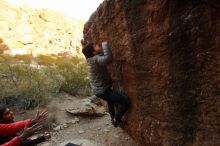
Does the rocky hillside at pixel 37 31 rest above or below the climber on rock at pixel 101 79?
above

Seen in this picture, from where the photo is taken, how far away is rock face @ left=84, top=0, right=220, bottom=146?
4281 mm

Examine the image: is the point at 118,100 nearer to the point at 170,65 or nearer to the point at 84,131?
the point at 170,65

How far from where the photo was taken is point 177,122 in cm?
492

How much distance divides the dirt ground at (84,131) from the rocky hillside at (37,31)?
112 feet

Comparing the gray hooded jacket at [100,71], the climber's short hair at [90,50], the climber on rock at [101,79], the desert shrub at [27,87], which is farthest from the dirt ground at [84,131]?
the climber's short hair at [90,50]

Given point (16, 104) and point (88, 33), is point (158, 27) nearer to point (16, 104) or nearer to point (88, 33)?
point (88, 33)

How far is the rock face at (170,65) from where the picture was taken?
4281 millimetres

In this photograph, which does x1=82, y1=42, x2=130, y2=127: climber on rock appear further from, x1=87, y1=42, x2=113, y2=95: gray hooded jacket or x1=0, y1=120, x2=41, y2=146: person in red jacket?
x1=0, y1=120, x2=41, y2=146: person in red jacket

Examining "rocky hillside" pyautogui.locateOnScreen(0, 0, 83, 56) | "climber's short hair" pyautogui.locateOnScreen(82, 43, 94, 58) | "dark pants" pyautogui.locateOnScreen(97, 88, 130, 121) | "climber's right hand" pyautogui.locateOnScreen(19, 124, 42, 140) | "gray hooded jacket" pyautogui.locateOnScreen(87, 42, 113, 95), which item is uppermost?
"rocky hillside" pyautogui.locateOnScreen(0, 0, 83, 56)

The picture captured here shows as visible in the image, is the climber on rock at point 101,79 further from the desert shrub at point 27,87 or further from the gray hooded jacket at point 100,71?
the desert shrub at point 27,87

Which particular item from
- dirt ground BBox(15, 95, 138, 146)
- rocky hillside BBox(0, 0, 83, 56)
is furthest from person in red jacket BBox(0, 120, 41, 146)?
rocky hillside BBox(0, 0, 83, 56)

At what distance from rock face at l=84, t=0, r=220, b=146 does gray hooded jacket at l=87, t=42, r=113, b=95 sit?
0.32 metres

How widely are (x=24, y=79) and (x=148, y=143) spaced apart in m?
9.60

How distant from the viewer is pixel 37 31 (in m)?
52.8
